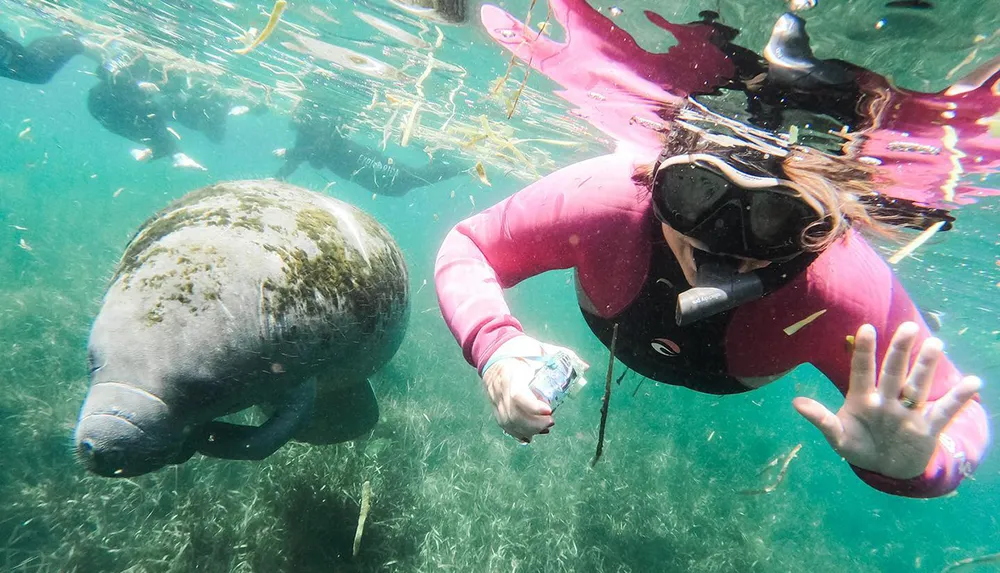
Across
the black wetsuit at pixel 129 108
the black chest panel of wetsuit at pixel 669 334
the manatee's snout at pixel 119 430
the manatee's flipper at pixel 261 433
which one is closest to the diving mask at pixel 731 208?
the black chest panel of wetsuit at pixel 669 334

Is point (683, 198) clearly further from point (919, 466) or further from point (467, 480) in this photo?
point (467, 480)

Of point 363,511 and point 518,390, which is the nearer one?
point 518,390

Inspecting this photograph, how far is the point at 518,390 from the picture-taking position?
1.98 metres

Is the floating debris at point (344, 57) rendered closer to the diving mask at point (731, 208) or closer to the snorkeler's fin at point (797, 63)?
the snorkeler's fin at point (797, 63)

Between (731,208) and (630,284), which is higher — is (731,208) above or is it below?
above

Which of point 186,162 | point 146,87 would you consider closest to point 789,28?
point 186,162

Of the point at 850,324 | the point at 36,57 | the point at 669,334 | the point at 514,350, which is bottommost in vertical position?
the point at 36,57

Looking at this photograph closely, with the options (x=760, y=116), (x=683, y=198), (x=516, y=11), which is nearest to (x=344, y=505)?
(x=683, y=198)

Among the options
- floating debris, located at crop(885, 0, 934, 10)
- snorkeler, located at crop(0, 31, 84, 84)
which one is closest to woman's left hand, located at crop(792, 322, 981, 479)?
floating debris, located at crop(885, 0, 934, 10)

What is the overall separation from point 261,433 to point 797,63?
5780 millimetres

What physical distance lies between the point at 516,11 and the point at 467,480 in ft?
25.1

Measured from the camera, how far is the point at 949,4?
136 inches

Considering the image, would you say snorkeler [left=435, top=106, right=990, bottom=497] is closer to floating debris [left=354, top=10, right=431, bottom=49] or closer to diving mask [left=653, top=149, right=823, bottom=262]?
diving mask [left=653, top=149, right=823, bottom=262]

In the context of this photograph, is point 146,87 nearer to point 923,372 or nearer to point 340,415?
point 340,415
